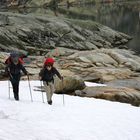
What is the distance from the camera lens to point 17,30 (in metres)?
63.8

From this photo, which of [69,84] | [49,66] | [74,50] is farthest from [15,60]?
[74,50]

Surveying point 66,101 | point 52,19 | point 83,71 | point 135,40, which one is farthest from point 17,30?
point 66,101

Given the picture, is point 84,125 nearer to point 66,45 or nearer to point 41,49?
point 41,49

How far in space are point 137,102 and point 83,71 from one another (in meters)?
14.4

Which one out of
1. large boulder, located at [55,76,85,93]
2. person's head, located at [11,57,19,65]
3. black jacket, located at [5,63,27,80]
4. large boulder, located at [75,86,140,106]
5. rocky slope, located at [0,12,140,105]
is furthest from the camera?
rocky slope, located at [0,12,140,105]

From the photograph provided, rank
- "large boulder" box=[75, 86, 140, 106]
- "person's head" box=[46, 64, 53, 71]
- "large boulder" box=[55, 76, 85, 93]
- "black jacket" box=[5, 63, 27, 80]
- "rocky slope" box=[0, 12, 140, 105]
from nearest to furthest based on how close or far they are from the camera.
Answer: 1. "black jacket" box=[5, 63, 27, 80]
2. "person's head" box=[46, 64, 53, 71]
3. "large boulder" box=[75, 86, 140, 106]
4. "large boulder" box=[55, 76, 85, 93]
5. "rocky slope" box=[0, 12, 140, 105]

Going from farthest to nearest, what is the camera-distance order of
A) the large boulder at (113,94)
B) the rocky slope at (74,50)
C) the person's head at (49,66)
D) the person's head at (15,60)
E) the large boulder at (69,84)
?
1. the rocky slope at (74,50)
2. the large boulder at (69,84)
3. the large boulder at (113,94)
4. the person's head at (49,66)
5. the person's head at (15,60)

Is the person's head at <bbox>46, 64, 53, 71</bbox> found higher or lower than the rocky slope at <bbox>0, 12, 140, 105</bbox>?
higher

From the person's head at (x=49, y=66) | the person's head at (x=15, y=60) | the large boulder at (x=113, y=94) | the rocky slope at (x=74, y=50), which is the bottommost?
the rocky slope at (x=74, y=50)

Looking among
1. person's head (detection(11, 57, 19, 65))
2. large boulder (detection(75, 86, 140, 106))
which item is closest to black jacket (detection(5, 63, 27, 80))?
person's head (detection(11, 57, 19, 65))

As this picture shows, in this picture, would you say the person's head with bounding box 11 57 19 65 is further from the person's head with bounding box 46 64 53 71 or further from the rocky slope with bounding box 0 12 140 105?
the rocky slope with bounding box 0 12 140 105

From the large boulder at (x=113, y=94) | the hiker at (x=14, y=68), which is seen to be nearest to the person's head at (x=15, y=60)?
the hiker at (x=14, y=68)

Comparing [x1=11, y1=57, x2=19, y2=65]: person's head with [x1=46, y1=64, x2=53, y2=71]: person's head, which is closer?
[x1=11, y1=57, x2=19, y2=65]: person's head

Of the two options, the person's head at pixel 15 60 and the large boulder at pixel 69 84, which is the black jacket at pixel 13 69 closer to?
the person's head at pixel 15 60
